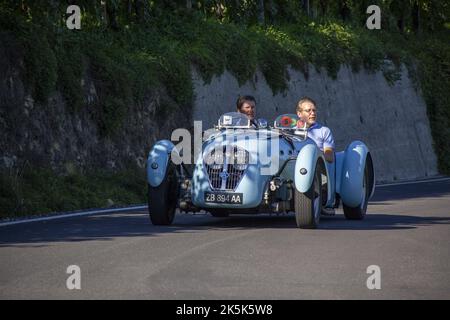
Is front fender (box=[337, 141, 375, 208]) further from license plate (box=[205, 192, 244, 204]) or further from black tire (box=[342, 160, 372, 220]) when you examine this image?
license plate (box=[205, 192, 244, 204])

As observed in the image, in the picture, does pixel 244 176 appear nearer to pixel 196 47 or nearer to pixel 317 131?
pixel 317 131

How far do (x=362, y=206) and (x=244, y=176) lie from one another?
2882 millimetres

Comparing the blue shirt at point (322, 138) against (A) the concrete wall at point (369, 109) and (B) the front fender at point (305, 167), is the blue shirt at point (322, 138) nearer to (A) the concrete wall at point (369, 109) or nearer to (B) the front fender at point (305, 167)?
(B) the front fender at point (305, 167)

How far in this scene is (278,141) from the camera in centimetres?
1475

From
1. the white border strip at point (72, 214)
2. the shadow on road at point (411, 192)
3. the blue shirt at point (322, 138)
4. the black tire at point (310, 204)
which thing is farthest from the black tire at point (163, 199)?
the shadow on road at point (411, 192)

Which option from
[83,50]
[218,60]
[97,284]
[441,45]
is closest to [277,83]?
[218,60]

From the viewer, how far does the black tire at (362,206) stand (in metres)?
16.4

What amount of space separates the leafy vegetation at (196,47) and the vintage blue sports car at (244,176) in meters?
3.52

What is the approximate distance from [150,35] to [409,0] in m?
21.6

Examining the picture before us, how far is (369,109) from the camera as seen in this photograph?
37.8 m

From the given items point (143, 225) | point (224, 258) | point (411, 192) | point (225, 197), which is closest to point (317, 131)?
point (225, 197)

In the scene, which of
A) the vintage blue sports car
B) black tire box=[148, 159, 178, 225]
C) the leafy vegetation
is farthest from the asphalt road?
the leafy vegetation
